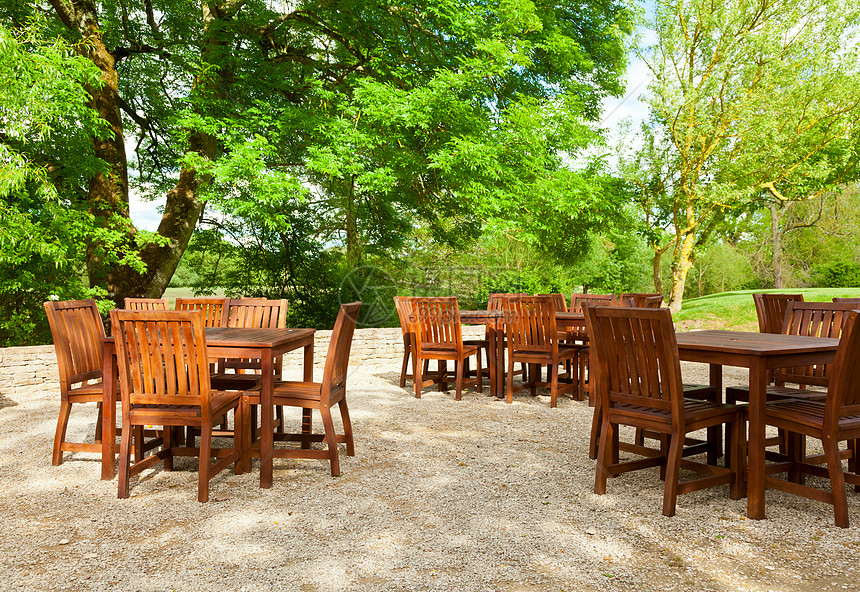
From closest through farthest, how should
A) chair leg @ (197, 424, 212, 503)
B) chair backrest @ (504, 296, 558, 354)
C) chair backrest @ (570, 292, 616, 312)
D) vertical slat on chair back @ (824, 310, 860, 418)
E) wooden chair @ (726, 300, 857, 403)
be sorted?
vertical slat on chair back @ (824, 310, 860, 418), chair leg @ (197, 424, 212, 503), wooden chair @ (726, 300, 857, 403), chair backrest @ (504, 296, 558, 354), chair backrest @ (570, 292, 616, 312)

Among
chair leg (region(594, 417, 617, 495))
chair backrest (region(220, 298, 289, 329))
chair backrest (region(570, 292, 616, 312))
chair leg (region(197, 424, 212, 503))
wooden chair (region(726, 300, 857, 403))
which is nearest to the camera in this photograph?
chair leg (region(197, 424, 212, 503))

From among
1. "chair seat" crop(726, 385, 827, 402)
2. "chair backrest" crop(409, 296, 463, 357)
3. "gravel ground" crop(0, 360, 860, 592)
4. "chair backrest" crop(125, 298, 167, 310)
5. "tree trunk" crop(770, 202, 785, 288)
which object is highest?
"tree trunk" crop(770, 202, 785, 288)

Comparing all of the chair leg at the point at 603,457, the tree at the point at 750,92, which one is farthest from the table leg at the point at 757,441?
the tree at the point at 750,92

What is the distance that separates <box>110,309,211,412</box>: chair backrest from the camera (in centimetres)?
324

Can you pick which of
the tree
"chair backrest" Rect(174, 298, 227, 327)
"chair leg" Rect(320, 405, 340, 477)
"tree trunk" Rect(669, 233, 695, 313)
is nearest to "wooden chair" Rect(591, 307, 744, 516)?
"chair leg" Rect(320, 405, 340, 477)

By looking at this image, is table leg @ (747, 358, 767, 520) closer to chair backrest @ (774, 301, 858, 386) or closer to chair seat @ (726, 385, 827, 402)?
chair seat @ (726, 385, 827, 402)

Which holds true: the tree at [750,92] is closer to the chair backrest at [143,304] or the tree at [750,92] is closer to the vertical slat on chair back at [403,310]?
the vertical slat on chair back at [403,310]

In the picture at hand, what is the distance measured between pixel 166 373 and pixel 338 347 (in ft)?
3.21

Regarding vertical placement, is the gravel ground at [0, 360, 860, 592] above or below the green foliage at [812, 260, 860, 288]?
below

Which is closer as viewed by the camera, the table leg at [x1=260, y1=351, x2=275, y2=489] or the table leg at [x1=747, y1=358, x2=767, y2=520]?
the table leg at [x1=747, y1=358, x2=767, y2=520]

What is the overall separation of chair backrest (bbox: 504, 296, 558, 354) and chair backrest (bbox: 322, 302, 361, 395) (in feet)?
8.85

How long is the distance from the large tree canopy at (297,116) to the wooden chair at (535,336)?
4108mm

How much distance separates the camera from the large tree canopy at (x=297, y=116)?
9.23 meters

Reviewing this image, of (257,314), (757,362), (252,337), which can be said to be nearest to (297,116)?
(257,314)
